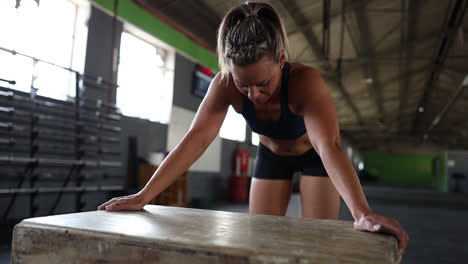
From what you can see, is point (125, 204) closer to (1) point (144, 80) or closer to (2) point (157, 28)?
(1) point (144, 80)

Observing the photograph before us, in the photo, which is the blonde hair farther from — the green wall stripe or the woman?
the green wall stripe

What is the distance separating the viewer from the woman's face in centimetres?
87

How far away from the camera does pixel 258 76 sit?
882mm

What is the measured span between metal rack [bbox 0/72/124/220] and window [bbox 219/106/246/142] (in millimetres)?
2515

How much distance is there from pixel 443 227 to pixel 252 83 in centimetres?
398

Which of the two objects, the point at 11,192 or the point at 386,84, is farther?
the point at 386,84

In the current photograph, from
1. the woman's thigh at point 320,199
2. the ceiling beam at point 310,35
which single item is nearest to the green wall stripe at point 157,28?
the ceiling beam at point 310,35

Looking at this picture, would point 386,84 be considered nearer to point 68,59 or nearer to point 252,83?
point 68,59

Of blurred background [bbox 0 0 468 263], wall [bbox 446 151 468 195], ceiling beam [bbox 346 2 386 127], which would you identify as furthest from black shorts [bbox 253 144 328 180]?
wall [bbox 446 151 468 195]

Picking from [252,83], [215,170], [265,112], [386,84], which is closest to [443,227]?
[215,170]

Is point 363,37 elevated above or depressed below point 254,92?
above

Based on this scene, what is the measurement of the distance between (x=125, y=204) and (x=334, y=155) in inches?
23.9

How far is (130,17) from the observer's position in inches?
160

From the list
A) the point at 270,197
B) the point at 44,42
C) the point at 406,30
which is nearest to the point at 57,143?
the point at 44,42
